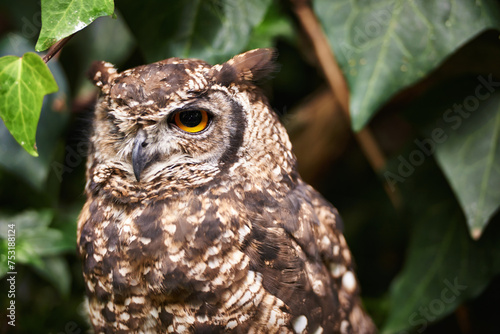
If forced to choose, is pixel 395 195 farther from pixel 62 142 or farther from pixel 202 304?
pixel 62 142

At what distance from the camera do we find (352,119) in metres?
1.42

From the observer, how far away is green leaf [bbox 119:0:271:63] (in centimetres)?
143

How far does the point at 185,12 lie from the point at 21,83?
1.83ft

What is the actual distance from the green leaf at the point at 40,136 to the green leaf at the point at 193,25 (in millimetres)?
430

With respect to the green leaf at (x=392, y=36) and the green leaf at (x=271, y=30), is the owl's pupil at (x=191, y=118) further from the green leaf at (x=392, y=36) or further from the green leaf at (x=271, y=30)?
the green leaf at (x=271, y=30)

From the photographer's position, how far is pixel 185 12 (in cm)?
146

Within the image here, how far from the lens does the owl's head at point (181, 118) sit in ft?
3.52

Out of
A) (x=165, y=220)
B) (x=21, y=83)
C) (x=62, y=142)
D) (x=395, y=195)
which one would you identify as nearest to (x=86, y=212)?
(x=165, y=220)

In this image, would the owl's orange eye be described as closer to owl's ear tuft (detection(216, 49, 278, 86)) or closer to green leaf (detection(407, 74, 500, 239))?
owl's ear tuft (detection(216, 49, 278, 86))

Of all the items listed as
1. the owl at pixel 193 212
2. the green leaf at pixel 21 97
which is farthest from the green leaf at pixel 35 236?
the green leaf at pixel 21 97

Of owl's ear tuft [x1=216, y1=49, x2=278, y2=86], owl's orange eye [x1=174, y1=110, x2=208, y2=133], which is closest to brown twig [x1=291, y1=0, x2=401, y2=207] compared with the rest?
owl's ear tuft [x1=216, y1=49, x2=278, y2=86]

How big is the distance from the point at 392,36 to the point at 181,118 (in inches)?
29.2

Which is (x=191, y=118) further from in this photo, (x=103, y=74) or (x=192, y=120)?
(x=103, y=74)

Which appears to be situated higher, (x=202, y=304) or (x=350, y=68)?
→ (x=350, y=68)
